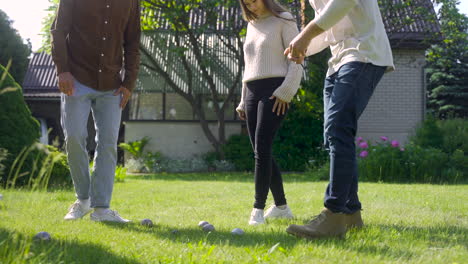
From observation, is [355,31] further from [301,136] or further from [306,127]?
[306,127]

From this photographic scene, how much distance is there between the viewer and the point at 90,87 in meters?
3.84

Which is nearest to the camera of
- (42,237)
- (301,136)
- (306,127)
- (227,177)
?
(42,237)

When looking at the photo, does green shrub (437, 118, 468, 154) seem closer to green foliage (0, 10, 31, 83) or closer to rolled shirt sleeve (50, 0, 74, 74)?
rolled shirt sleeve (50, 0, 74, 74)

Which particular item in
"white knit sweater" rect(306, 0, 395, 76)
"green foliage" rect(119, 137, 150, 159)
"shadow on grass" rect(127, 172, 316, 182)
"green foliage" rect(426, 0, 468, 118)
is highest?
"green foliage" rect(426, 0, 468, 118)

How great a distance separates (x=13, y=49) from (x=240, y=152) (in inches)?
489

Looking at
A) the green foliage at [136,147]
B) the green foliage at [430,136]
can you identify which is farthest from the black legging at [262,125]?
the green foliage at [136,147]

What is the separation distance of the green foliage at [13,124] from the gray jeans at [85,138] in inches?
129

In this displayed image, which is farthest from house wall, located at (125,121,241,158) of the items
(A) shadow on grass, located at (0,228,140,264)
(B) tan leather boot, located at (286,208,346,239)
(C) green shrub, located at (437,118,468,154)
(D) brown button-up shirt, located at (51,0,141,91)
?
(A) shadow on grass, located at (0,228,140,264)

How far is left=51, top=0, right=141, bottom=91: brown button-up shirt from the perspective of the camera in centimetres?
381

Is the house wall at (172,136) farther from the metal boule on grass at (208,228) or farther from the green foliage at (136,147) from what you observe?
the metal boule on grass at (208,228)

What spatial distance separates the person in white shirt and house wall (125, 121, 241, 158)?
12.4 metres

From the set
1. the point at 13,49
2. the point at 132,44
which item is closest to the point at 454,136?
the point at 132,44

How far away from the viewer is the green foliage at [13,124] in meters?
6.84

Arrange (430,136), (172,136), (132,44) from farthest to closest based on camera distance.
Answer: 1. (172,136)
2. (430,136)
3. (132,44)
